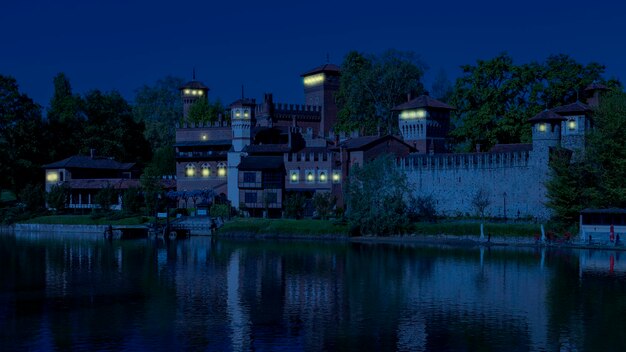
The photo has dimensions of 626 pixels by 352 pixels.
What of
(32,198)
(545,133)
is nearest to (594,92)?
(545,133)

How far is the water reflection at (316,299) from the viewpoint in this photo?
26203 millimetres

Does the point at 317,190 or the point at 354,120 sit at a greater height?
the point at 354,120

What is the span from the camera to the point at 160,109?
12269 centimetres

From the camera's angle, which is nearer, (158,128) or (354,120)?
(354,120)

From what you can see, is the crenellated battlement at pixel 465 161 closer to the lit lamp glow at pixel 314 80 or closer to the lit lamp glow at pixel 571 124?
the lit lamp glow at pixel 571 124

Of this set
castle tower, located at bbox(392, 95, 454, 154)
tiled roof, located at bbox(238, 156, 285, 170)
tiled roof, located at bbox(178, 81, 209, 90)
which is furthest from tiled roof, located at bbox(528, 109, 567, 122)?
tiled roof, located at bbox(178, 81, 209, 90)

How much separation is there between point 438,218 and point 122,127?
46.6 m

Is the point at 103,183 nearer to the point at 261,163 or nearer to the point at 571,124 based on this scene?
the point at 261,163

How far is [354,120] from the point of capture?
86.6 m

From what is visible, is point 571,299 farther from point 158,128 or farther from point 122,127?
point 158,128

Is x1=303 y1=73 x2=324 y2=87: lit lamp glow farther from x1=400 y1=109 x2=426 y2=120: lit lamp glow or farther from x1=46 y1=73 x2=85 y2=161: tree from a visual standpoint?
x1=46 y1=73 x2=85 y2=161: tree

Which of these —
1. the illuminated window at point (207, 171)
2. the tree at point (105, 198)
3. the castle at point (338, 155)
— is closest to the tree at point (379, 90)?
the castle at point (338, 155)

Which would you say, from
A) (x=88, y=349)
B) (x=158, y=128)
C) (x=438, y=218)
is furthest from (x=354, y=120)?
(x=88, y=349)

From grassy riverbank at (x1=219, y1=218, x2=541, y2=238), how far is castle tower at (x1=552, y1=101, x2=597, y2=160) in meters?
9.44
